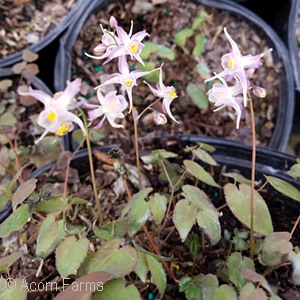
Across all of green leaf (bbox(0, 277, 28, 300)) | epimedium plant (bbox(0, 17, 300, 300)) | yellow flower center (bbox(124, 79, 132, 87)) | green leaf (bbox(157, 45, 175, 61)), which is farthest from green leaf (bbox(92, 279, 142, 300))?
green leaf (bbox(157, 45, 175, 61))

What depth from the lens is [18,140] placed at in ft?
4.40

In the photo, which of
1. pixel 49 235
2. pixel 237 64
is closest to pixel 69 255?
pixel 49 235

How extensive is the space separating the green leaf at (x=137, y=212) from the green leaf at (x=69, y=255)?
4.1 inches

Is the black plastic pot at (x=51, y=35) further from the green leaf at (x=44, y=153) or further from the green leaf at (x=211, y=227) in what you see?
the green leaf at (x=211, y=227)

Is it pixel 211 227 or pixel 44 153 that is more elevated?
pixel 211 227

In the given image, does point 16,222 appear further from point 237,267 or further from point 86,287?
point 237,267

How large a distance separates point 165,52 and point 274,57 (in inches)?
15.3

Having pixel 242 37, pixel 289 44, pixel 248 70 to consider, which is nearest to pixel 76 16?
pixel 242 37

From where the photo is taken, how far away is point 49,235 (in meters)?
0.75

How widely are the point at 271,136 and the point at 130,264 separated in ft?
3.02

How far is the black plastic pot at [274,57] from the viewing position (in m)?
1.42

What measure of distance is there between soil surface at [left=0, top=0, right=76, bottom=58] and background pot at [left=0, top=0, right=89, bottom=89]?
0.05 meters

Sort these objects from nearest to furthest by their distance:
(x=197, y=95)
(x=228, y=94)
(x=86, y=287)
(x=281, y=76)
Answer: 1. (x=86, y=287)
2. (x=228, y=94)
3. (x=197, y=95)
4. (x=281, y=76)

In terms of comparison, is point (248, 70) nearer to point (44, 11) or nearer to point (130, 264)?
point (130, 264)
